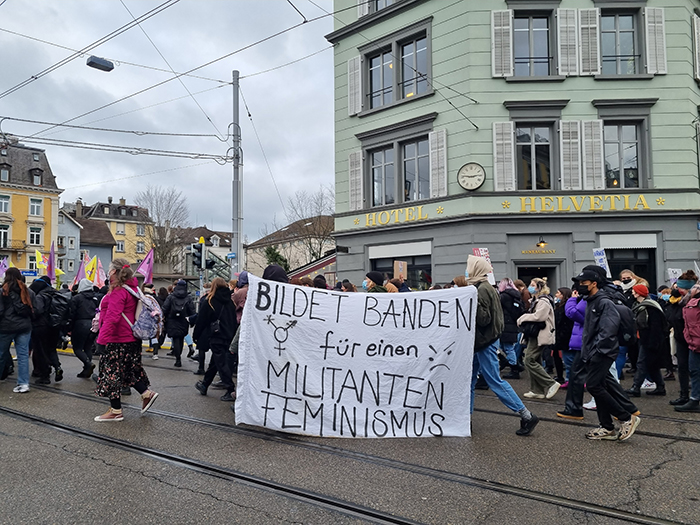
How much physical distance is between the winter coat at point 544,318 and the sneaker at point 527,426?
7.83 feet

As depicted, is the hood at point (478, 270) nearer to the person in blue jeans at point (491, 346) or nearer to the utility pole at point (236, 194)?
the person in blue jeans at point (491, 346)

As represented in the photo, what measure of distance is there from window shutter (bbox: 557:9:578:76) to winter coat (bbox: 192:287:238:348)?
47.7ft

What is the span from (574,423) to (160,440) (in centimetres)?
475

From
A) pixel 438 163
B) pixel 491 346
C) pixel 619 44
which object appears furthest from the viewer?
pixel 438 163

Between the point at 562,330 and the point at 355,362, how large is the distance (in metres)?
4.13

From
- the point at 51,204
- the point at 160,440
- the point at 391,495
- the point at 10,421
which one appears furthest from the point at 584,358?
the point at 51,204

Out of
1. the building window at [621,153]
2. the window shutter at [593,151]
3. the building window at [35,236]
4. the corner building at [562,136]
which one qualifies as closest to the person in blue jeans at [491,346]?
the corner building at [562,136]

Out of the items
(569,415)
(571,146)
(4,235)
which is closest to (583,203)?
(571,146)

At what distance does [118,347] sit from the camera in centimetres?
677

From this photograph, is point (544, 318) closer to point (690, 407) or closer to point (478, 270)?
point (690, 407)

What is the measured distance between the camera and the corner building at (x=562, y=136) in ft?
57.8

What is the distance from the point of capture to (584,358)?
6047 millimetres

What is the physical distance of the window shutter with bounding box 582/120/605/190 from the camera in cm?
1784

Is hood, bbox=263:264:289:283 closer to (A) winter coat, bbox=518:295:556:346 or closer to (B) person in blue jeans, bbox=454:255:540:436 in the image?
(B) person in blue jeans, bbox=454:255:540:436
